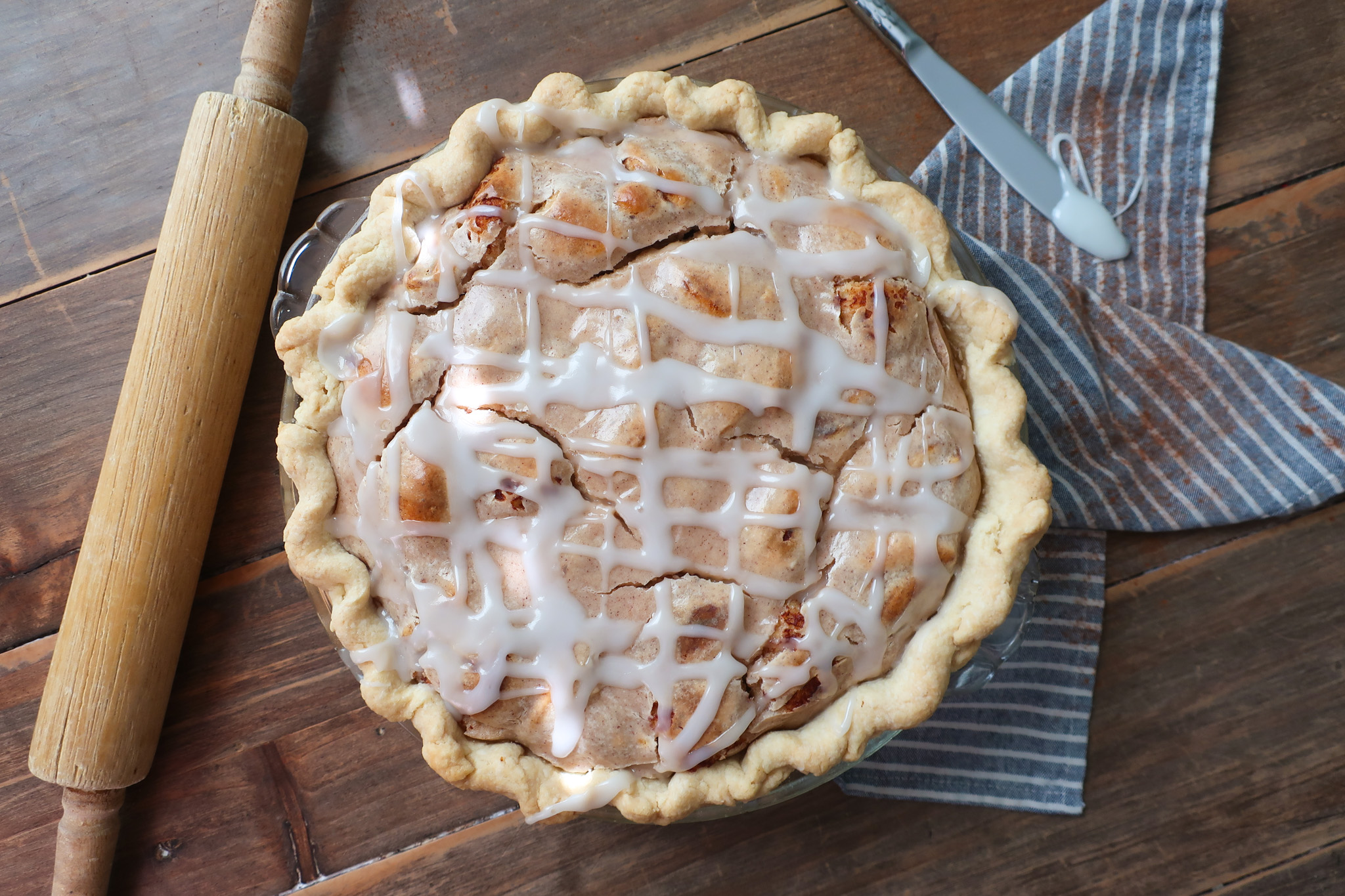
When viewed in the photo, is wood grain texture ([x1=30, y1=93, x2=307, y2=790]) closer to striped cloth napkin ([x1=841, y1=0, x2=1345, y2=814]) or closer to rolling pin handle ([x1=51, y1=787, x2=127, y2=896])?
rolling pin handle ([x1=51, y1=787, x2=127, y2=896])

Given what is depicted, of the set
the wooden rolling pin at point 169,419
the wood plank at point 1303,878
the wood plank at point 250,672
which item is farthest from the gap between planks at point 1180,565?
the wooden rolling pin at point 169,419

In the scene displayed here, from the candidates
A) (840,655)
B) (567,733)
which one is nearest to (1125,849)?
(840,655)

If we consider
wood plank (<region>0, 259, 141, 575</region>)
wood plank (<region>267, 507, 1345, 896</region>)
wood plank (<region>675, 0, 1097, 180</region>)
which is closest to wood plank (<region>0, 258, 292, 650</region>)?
wood plank (<region>0, 259, 141, 575</region>)

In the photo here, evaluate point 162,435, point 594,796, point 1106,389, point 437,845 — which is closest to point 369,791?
point 437,845

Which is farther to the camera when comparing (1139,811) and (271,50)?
(1139,811)

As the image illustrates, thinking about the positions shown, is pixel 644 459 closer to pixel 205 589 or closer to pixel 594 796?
pixel 594 796

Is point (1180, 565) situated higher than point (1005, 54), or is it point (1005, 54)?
point (1005, 54)
